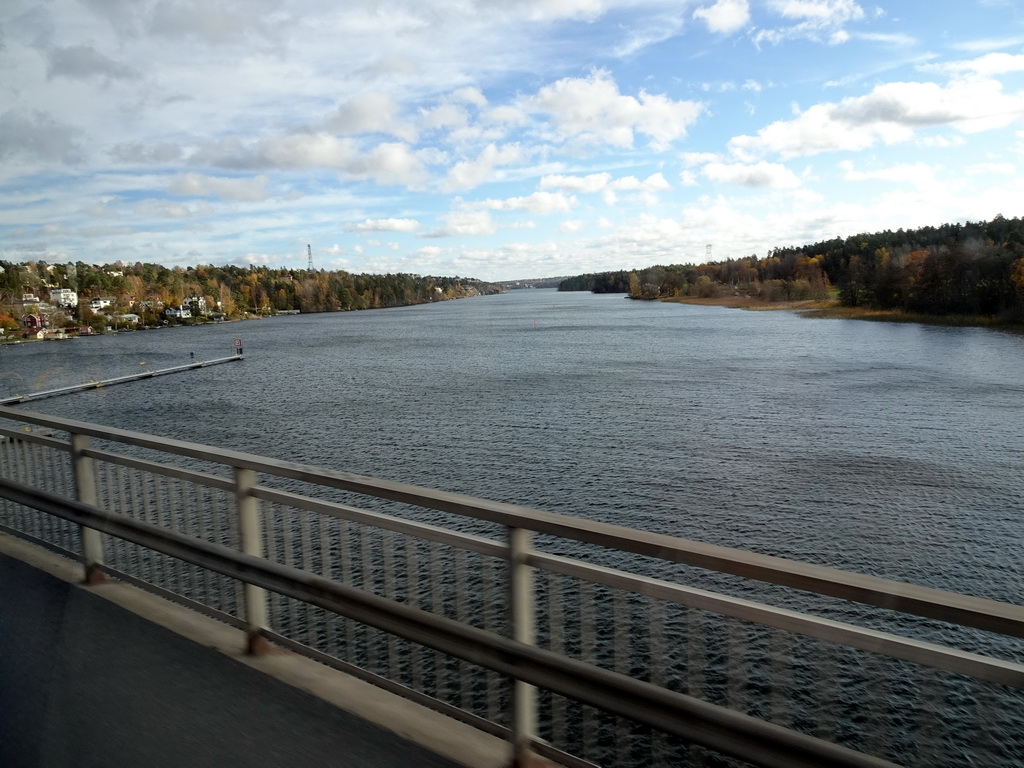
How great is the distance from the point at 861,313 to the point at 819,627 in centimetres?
10229

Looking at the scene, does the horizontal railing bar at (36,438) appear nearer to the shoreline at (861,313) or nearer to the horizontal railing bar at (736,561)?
the horizontal railing bar at (736,561)

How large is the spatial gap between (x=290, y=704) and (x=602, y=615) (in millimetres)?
9682

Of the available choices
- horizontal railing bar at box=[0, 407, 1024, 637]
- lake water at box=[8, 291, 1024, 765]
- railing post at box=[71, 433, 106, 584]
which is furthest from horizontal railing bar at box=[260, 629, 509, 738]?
railing post at box=[71, 433, 106, 584]

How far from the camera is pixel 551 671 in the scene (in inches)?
107

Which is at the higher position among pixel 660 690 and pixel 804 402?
pixel 660 690

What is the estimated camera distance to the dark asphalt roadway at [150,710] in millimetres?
3010

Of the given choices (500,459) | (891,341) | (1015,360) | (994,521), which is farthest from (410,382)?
(891,341)

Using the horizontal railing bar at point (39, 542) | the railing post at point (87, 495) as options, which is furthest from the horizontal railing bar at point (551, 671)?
the horizontal railing bar at point (39, 542)

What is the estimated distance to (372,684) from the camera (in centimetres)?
373

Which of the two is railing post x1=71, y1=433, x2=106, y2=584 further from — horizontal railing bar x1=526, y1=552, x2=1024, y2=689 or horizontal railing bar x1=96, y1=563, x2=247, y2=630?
horizontal railing bar x1=526, y1=552, x2=1024, y2=689

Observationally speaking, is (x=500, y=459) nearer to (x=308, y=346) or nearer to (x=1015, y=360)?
(x=1015, y=360)

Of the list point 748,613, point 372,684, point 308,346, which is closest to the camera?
point 748,613

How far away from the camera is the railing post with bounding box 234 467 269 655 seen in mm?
3963

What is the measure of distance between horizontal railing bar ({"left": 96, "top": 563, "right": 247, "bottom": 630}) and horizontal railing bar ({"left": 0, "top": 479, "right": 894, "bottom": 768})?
1.55 feet
